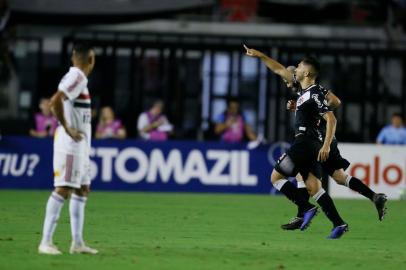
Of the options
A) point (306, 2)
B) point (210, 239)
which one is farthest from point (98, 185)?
point (210, 239)

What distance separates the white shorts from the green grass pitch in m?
0.73

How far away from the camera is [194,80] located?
25.3 metres

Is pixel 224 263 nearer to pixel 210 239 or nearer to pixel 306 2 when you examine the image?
pixel 210 239

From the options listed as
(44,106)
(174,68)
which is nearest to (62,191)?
(44,106)

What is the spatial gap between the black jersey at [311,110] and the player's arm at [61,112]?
13.4ft

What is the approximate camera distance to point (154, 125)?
75.3 ft

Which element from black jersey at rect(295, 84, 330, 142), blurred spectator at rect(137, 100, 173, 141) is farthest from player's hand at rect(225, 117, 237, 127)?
black jersey at rect(295, 84, 330, 142)

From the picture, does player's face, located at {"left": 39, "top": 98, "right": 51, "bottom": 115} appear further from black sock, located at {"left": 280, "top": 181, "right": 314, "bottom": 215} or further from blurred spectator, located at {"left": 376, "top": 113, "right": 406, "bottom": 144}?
black sock, located at {"left": 280, "top": 181, "right": 314, "bottom": 215}

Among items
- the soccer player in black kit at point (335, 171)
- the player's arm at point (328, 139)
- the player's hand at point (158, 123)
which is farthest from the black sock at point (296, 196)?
the player's hand at point (158, 123)

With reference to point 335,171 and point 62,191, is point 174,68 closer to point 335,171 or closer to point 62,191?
point 335,171

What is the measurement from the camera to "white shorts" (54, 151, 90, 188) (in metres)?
9.94

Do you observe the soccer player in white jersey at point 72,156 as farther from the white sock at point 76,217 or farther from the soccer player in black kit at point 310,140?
the soccer player in black kit at point 310,140

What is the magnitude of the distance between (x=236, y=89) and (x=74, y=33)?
4278 millimetres

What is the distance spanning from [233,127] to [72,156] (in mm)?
13497
